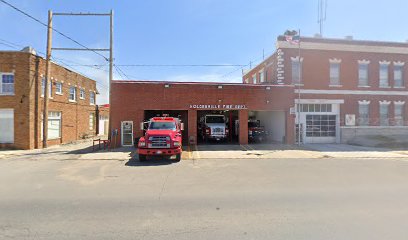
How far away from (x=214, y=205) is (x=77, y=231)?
303 centimetres

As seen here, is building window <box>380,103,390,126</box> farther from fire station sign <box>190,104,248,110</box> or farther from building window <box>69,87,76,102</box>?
building window <box>69,87,76,102</box>

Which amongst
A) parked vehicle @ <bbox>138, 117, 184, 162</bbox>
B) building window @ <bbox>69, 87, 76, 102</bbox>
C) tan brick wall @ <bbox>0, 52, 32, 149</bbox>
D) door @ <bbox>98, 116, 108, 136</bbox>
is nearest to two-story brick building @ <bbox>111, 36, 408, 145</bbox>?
tan brick wall @ <bbox>0, 52, 32, 149</bbox>

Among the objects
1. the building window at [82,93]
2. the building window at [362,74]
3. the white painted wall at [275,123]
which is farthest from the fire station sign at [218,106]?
the building window at [82,93]

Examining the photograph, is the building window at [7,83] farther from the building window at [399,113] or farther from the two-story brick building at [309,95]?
the building window at [399,113]

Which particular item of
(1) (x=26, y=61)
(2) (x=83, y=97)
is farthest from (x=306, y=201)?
(2) (x=83, y=97)

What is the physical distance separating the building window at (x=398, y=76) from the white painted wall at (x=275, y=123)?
11359 mm

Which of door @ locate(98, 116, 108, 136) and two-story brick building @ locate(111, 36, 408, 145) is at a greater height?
two-story brick building @ locate(111, 36, 408, 145)

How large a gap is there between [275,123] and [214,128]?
618cm

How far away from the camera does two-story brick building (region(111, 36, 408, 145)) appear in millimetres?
21688

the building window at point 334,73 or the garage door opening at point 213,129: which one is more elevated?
the building window at point 334,73

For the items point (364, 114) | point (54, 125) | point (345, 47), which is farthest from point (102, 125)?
point (364, 114)

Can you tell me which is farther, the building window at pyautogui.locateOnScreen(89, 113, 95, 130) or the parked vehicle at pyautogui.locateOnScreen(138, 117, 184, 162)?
the building window at pyautogui.locateOnScreen(89, 113, 95, 130)

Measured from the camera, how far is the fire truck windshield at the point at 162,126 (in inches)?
624

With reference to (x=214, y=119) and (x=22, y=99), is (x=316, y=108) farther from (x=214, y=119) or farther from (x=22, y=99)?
(x=22, y=99)
